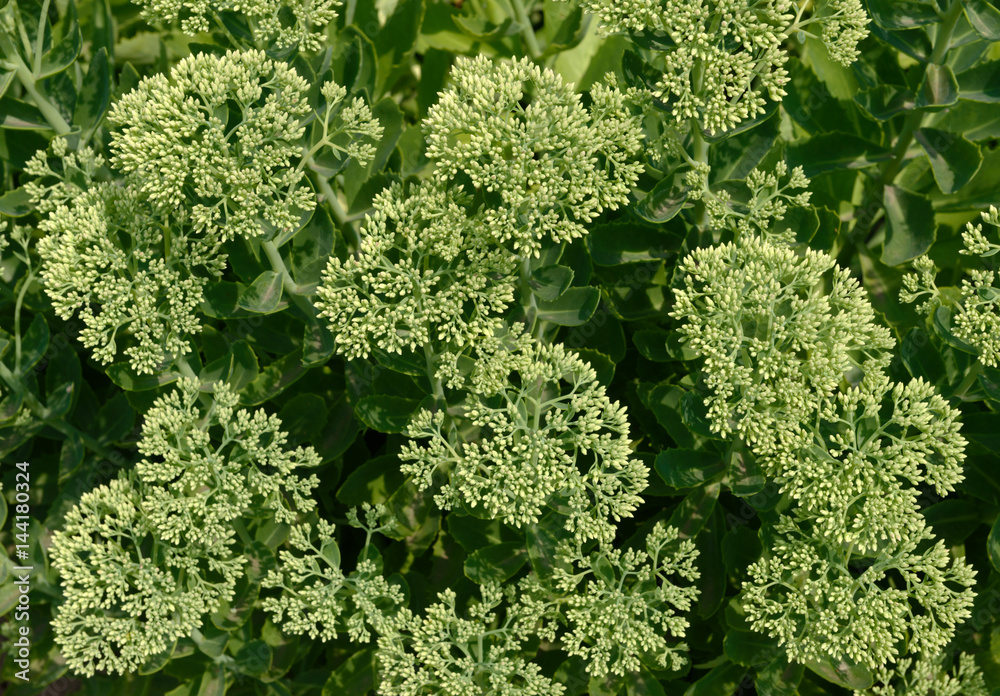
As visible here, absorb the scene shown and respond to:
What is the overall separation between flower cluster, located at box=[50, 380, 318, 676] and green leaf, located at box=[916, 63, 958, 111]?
62.2 inches

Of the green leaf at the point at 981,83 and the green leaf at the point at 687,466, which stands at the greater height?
the green leaf at the point at 981,83

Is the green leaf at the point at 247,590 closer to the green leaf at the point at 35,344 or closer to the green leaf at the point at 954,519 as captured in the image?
the green leaf at the point at 35,344

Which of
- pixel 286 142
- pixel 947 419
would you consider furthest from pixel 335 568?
pixel 947 419

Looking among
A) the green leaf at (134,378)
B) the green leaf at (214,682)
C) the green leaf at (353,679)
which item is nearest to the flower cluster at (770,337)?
the green leaf at (353,679)

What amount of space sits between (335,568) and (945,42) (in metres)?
1.79

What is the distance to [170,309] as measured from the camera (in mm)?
1771

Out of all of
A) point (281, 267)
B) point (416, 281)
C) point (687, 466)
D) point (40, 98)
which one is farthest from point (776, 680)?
point (40, 98)

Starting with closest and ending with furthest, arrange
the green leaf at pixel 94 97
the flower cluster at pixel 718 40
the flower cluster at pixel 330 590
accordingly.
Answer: the flower cluster at pixel 718 40
the flower cluster at pixel 330 590
the green leaf at pixel 94 97

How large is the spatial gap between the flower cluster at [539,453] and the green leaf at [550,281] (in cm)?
11

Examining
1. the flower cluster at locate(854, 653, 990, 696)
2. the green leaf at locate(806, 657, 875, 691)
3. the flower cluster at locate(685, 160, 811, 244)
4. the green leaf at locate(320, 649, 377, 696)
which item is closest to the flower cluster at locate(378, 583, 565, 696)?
the green leaf at locate(320, 649, 377, 696)

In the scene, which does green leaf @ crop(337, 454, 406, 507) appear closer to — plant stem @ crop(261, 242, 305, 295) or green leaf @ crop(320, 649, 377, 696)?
green leaf @ crop(320, 649, 377, 696)

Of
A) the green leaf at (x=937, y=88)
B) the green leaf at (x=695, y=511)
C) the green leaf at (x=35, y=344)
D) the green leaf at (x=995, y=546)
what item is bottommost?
the green leaf at (x=995, y=546)

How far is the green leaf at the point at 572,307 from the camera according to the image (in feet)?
5.75

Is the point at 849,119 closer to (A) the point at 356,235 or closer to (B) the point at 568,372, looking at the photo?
(B) the point at 568,372
